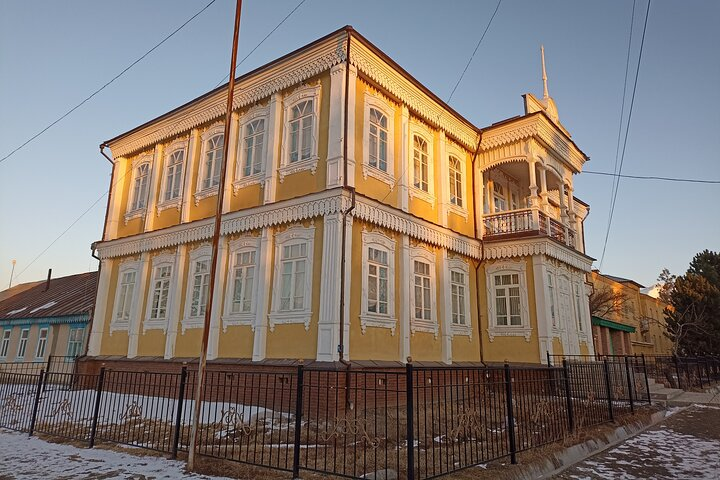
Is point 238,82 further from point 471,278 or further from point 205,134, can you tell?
point 471,278

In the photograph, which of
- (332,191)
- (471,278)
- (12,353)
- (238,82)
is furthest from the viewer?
(12,353)

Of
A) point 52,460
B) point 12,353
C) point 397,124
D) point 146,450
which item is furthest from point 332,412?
point 12,353

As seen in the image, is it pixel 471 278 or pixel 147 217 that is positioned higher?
pixel 147 217

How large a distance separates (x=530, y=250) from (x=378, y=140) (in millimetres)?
6441

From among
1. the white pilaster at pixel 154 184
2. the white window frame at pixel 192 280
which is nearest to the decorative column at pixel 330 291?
the white window frame at pixel 192 280

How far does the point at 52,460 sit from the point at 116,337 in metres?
10.4

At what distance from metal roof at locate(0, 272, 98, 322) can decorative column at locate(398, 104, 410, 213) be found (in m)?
16.1

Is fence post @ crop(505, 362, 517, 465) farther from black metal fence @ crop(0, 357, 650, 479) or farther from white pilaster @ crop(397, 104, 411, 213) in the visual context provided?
white pilaster @ crop(397, 104, 411, 213)

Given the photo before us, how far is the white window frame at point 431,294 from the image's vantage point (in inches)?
524

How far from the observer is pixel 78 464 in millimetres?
6914

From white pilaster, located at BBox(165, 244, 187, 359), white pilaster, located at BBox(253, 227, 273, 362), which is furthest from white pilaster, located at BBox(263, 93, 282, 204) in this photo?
white pilaster, located at BBox(165, 244, 187, 359)

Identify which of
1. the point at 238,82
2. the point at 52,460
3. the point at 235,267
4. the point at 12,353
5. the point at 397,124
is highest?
the point at 238,82

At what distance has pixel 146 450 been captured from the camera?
762 centimetres

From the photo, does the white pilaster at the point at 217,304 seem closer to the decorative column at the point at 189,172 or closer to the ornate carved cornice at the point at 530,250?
the decorative column at the point at 189,172
